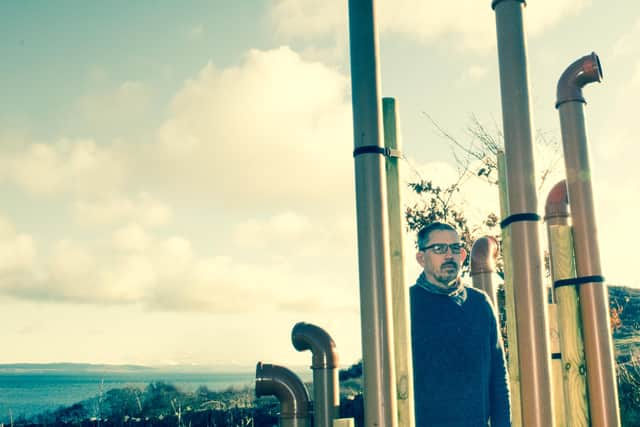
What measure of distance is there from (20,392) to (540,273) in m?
143

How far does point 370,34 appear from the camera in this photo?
2.90m

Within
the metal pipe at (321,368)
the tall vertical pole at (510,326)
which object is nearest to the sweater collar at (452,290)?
the tall vertical pole at (510,326)

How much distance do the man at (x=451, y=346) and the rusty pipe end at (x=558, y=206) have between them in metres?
0.50

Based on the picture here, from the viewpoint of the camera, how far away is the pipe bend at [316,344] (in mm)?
3135

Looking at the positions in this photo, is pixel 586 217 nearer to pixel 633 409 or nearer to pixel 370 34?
pixel 370 34

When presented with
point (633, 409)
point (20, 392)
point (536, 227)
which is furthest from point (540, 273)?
point (20, 392)

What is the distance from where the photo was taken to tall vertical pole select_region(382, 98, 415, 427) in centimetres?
275

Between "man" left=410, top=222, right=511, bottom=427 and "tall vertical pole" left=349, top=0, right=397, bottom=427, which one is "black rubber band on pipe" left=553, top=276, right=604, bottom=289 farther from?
"tall vertical pole" left=349, top=0, right=397, bottom=427

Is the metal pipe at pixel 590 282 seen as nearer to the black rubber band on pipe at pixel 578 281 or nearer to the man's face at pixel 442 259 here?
the black rubber band on pipe at pixel 578 281

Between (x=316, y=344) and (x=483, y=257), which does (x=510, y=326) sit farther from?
(x=483, y=257)

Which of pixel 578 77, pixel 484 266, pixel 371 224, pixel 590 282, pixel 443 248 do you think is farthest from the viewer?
pixel 484 266

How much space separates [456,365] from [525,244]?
1.11 m

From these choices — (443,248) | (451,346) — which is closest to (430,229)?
(443,248)

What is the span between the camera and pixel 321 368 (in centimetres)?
312
